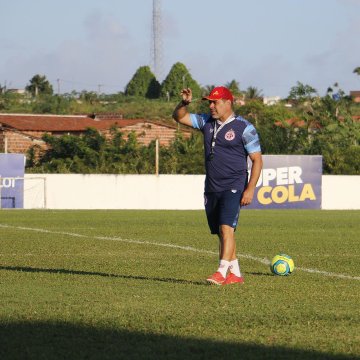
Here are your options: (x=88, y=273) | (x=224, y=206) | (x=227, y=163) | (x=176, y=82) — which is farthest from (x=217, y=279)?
(x=176, y=82)

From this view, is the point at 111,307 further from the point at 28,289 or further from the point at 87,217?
the point at 87,217

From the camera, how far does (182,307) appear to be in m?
9.16

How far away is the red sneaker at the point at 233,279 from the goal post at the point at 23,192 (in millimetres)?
Answer: 29747

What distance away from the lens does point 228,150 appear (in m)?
11.6

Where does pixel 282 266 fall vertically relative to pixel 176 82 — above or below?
below

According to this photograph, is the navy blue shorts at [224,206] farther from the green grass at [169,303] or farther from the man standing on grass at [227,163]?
the green grass at [169,303]

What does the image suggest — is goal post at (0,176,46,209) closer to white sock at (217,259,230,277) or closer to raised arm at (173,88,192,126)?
raised arm at (173,88,192,126)

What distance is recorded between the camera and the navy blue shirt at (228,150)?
11.6 metres

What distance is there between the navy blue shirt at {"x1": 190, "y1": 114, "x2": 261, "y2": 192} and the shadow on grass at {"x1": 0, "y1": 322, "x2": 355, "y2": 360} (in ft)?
13.3

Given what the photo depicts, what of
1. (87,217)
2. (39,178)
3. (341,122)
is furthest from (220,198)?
(341,122)

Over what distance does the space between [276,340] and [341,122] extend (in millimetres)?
56768

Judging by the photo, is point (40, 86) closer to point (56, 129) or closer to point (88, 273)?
point (56, 129)

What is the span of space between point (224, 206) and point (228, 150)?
0.58 meters

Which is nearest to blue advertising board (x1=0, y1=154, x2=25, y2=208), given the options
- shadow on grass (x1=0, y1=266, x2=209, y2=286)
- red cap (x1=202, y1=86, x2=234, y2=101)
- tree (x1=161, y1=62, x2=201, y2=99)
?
shadow on grass (x1=0, y1=266, x2=209, y2=286)
